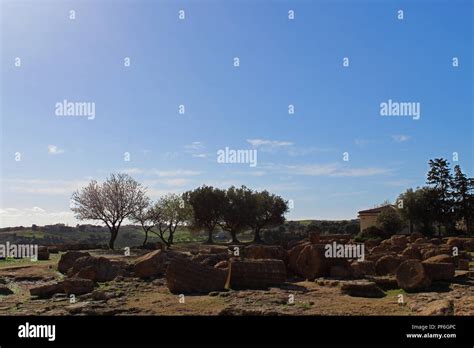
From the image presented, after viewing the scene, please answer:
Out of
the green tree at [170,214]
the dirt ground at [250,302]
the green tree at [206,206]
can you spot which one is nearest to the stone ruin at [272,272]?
the dirt ground at [250,302]

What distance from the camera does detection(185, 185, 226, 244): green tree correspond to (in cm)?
6191

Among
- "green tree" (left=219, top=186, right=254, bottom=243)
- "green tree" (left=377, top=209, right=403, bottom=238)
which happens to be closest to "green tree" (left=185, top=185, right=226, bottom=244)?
"green tree" (left=219, top=186, right=254, bottom=243)

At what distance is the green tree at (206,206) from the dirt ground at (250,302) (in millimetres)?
43564

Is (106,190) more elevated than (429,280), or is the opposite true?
(106,190)

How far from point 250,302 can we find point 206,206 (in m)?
48.0

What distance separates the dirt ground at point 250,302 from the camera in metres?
12.5

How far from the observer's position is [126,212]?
153 feet

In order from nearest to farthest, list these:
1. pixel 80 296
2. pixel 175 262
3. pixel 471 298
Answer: pixel 471 298 → pixel 80 296 → pixel 175 262

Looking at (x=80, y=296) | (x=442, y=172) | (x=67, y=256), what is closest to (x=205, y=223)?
(x=442, y=172)
